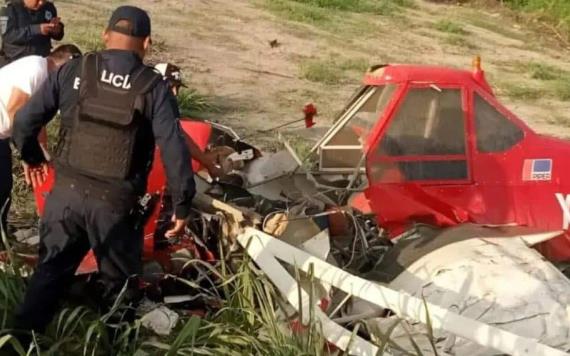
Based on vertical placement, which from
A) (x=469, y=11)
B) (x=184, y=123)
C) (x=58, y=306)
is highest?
(x=184, y=123)

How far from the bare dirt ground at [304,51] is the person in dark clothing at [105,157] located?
5.77 m

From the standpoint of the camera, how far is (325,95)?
38.9 ft

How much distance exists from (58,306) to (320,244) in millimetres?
1307

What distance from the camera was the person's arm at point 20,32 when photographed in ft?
23.0

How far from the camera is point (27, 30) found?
7043 millimetres

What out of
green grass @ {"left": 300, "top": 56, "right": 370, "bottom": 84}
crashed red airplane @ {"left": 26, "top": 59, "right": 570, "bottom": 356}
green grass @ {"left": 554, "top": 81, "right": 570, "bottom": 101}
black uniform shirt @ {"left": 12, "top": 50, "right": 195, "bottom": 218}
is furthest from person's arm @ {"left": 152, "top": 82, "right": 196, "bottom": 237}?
green grass @ {"left": 554, "top": 81, "right": 570, "bottom": 101}

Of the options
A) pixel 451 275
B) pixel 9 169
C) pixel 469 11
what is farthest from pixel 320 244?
pixel 469 11

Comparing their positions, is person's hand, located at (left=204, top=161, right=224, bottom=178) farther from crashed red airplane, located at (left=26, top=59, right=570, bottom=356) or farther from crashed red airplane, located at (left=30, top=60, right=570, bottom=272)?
crashed red airplane, located at (left=30, top=60, right=570, bottom=272)

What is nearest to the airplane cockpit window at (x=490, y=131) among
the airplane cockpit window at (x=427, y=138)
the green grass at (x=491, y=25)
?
the airplane cockpit window at (x=427, y=138)

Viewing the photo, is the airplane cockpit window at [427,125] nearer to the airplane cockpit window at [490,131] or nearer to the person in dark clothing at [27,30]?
the airplane cockpit window at [490,131]

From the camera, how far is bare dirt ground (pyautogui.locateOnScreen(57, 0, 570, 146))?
37.6 ft

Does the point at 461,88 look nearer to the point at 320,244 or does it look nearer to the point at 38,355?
the point at 320,244

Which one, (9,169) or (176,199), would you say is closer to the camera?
(176,199)

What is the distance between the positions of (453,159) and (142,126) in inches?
79.6
